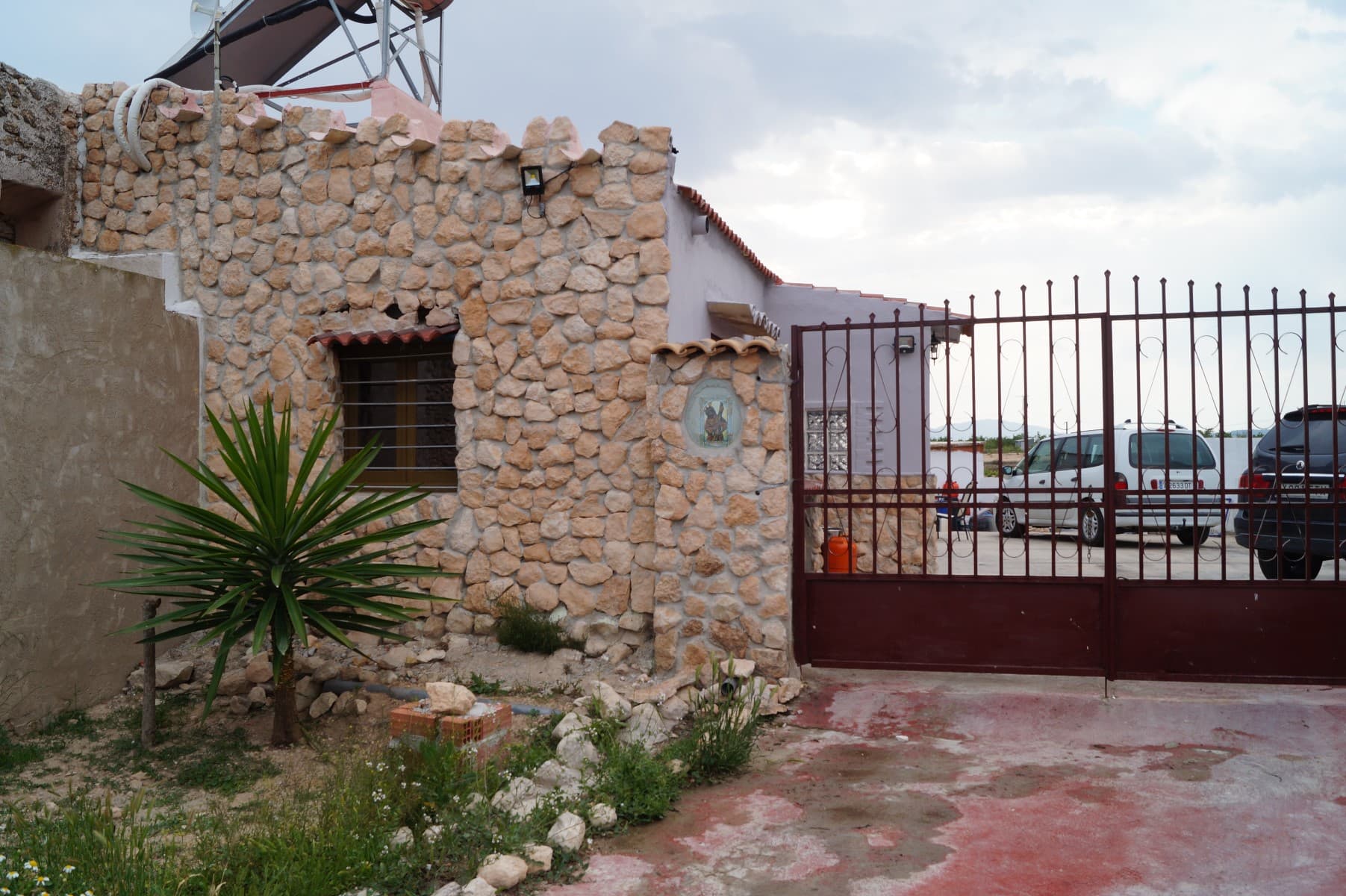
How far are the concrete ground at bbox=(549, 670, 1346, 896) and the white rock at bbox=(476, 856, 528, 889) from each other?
0.16 meters

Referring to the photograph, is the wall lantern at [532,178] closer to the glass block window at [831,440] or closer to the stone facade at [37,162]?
the stone facade at [37,162]

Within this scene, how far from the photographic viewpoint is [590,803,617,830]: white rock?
3938mm

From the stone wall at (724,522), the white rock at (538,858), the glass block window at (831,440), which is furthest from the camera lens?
the glass block window at (831,440)

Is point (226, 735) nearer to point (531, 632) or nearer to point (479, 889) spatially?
point (531, 632)

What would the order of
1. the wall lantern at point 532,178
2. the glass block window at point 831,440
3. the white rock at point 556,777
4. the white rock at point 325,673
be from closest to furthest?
the white rock at point 556,777 → the white rock at point 325,673 → the wall lantern at point 532,178 → the glass block window at point 831,440

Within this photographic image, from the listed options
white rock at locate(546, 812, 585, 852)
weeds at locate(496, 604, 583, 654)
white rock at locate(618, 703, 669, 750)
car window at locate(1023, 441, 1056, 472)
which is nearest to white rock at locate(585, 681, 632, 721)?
white rock at locate(618, 703, 669, 750)

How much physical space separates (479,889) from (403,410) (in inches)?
181

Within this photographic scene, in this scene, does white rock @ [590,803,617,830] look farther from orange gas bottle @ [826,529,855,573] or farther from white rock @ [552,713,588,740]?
orange gas bottle @ [826,529,855,573]

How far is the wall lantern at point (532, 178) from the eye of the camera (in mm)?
6664

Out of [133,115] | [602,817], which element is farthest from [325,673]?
[133,115]

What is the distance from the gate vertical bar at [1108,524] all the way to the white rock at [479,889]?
4.00m

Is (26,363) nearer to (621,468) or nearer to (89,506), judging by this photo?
(89,506)

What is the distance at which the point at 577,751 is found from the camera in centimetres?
470

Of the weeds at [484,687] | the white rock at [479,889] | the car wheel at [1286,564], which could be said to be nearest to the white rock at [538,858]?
the white rock at [479,889]
